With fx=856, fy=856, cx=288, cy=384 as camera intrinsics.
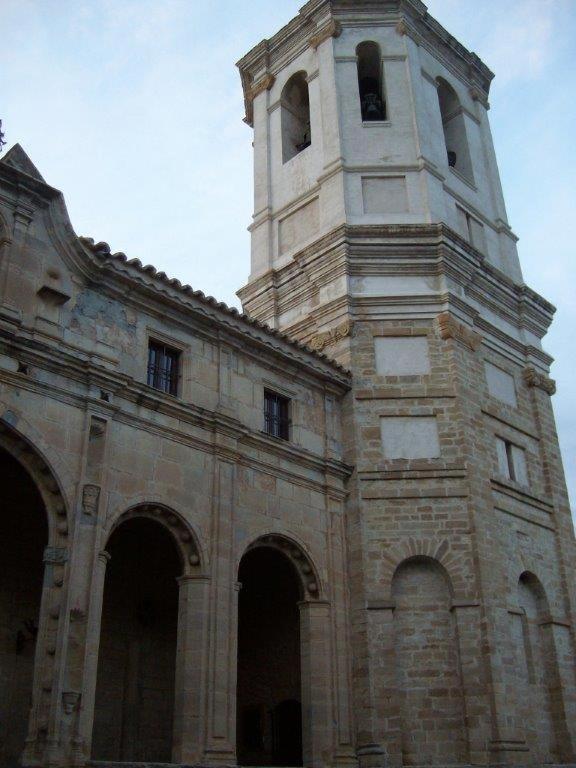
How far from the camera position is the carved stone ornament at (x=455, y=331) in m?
18.3

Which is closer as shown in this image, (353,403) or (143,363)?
(143,363)

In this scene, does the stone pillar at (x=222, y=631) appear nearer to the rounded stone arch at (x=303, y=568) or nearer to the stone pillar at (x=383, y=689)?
the rounded stone arch at (x=303, y=568)

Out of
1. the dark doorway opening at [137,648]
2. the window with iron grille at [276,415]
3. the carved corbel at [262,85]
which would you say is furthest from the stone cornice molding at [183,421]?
the carved corbel at [262,85]

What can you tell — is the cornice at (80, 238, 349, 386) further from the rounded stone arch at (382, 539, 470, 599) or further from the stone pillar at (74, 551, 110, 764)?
the stone pillar at (74, 551, 110, 764)

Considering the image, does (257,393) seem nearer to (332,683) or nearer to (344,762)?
(332,683)

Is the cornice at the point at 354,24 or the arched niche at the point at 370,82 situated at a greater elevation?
the cornice at the point at 354,24

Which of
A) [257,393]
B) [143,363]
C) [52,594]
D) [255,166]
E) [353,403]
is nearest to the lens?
[52,594]

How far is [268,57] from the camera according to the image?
25.0 metres

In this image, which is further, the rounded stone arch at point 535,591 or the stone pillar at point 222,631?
the rounded stone arch at point 535,591

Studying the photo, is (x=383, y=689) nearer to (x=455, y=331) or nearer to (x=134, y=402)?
(x=134, y=402)

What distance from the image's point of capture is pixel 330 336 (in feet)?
61.2

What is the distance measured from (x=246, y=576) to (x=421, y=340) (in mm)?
6278

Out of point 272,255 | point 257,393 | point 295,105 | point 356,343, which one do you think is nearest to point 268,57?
point 295,105

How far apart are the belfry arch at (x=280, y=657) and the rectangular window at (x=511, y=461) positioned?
16.6 feet
